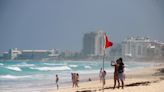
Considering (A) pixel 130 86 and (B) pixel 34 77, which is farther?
(B) pixel 34 77

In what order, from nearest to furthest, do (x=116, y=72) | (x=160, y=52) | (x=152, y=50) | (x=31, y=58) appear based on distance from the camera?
1. (x=116, y=72)
2. (x=160, y=52)
3. (x=152, y=50)
4. (x=31, y=58)

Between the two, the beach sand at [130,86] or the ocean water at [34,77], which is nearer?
the beach sand at [130,86]

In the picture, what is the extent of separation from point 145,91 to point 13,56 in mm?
180113

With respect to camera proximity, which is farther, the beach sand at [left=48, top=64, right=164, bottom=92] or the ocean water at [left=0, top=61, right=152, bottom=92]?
the ocean water at [left=0, top=61, right=152, bottom=92]

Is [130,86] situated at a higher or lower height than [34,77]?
higher

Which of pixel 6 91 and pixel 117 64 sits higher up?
pixel 117 64

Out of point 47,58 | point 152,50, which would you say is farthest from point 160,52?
point 47,58

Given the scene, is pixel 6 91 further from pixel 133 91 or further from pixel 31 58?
pixel 31 58

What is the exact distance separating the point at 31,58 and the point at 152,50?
53.7m

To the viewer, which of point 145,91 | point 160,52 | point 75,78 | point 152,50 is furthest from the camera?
point 152,50

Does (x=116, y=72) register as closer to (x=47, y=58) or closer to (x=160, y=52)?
(x=160, y=52)

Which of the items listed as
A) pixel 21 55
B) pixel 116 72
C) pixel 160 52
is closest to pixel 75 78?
pixel 116 72

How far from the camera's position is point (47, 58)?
199m

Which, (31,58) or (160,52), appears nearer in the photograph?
(160,52)
